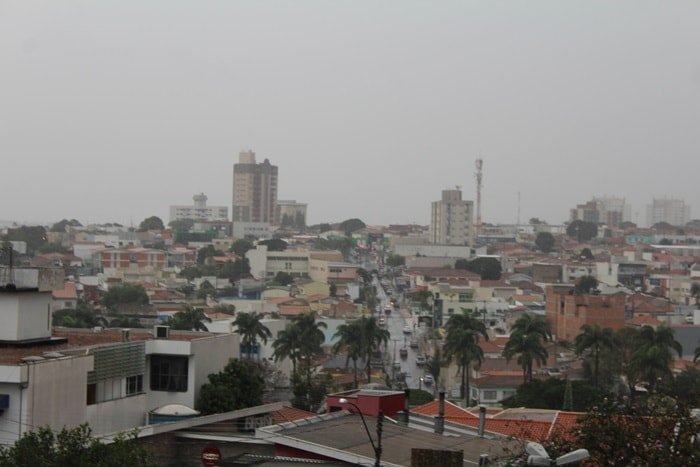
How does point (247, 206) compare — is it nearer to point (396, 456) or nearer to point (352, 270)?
point (352, 270)

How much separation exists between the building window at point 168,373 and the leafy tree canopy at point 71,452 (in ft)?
17.8

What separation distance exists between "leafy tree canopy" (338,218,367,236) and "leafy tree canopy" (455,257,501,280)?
62220 mm

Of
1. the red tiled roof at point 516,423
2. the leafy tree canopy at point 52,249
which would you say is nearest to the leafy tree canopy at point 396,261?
the leafy tree canopy at point 52,249

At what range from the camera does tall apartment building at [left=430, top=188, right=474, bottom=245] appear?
424 ft

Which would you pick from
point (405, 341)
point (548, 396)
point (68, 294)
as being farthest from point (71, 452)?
point (68, 294)

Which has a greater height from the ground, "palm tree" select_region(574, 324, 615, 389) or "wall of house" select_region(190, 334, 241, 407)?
"wall of house" select_region(190, 334, 241, 407)

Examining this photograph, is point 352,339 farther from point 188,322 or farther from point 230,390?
point 230,390

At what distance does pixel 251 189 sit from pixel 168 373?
148661 millimetres

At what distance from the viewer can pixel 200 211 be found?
17212 cm

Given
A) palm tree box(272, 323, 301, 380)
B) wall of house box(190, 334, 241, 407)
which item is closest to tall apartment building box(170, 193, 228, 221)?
palm tree box(272, 323, 301, 380)

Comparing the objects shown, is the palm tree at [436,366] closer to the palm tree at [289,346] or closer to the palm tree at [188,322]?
the palm tree at [289,346]

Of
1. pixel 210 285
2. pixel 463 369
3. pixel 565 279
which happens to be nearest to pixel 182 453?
pixel 463 369

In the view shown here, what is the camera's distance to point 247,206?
544ft

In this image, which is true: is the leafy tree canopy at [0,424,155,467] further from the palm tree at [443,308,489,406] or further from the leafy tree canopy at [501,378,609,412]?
the palm tree at [443,308,489,406]
